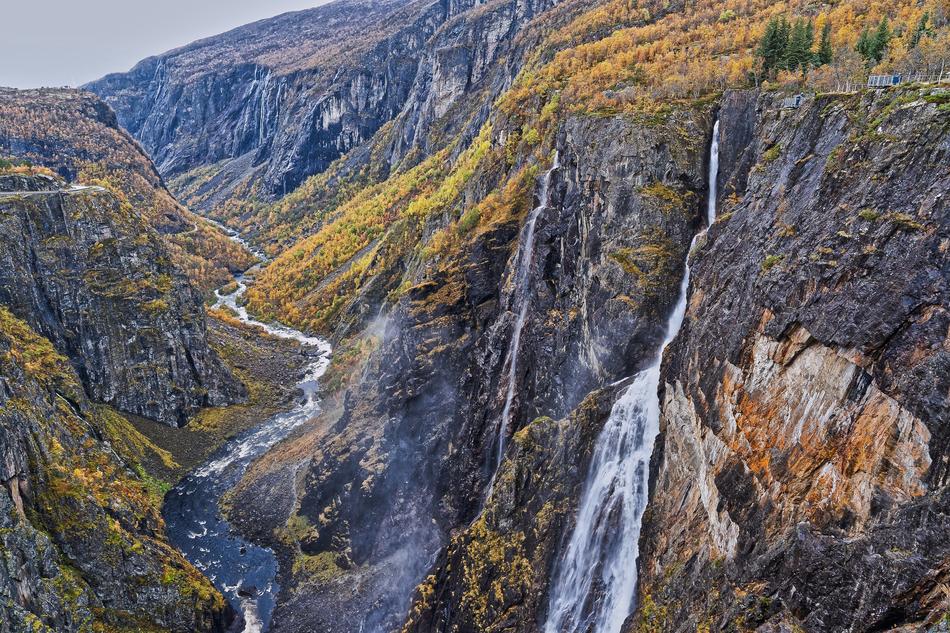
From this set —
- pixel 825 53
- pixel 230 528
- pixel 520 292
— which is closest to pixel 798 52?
pixel 825 53

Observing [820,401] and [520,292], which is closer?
[820,401]

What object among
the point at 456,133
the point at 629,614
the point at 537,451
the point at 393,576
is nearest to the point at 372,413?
the point at 393,576

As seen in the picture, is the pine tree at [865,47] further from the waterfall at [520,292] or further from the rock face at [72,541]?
the rock face at [72,541]

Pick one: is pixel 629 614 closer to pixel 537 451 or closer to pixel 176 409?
pixel 537 451

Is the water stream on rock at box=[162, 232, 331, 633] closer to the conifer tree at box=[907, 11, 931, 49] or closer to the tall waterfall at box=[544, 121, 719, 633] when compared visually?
the tall waterfall at box=[544, 121, 719, 633]

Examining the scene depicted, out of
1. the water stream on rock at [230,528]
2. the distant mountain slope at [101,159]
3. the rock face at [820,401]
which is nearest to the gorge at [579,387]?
the rock face at [820,401]

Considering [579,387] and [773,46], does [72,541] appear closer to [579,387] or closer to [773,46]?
[579,387]
